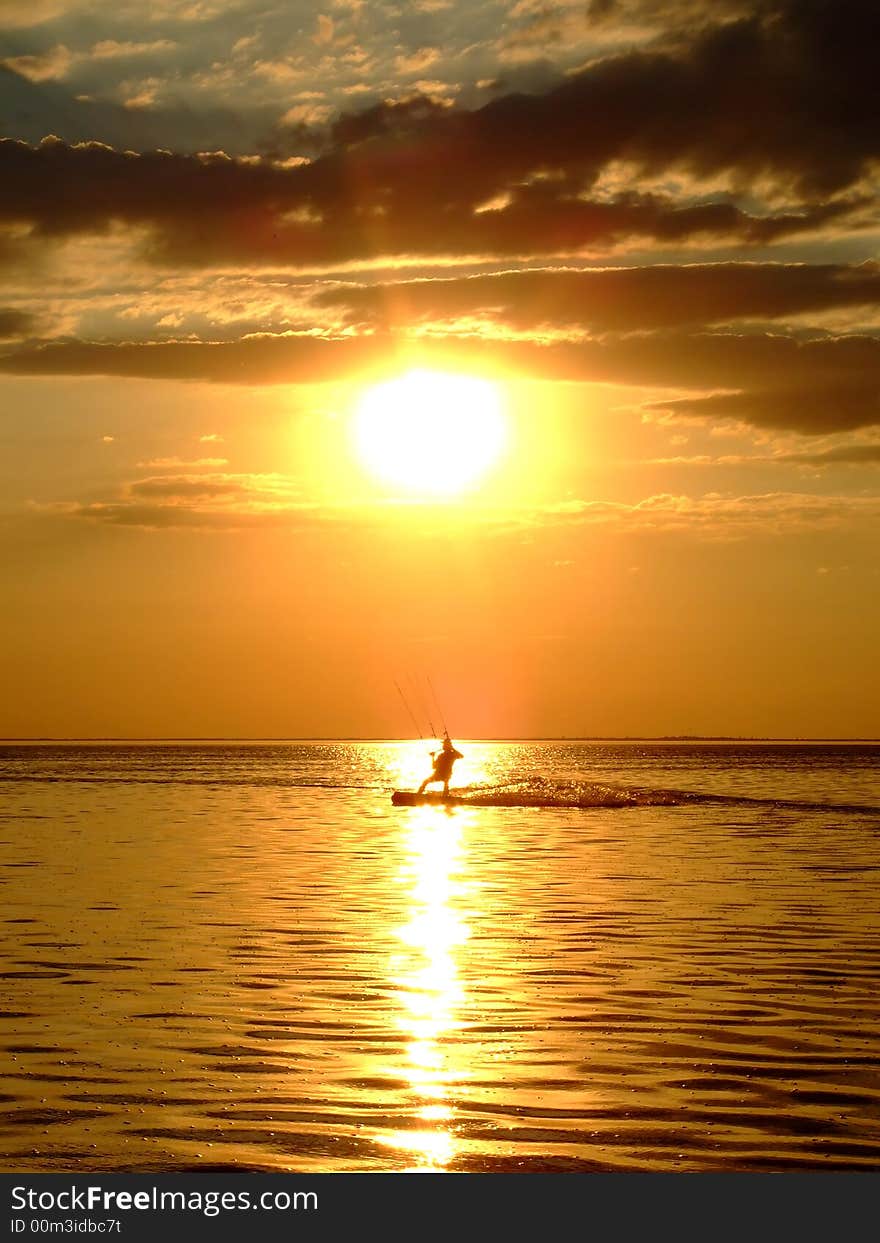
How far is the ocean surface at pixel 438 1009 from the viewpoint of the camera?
13.1m

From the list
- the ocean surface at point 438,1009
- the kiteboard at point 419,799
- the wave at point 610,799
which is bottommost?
the ocean surface at point 438,1009

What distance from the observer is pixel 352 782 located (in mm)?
97875

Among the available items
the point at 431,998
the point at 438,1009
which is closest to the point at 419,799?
the point at 431,998

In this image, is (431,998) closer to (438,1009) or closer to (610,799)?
(438,1009)

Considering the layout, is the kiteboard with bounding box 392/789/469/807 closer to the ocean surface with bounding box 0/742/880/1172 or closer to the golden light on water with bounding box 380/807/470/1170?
the ocean surface with bounding box 0/742/880/1172

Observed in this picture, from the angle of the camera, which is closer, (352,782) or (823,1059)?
(823,1059)

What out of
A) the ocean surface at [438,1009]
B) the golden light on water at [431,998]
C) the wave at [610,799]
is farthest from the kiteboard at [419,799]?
the golden light on water at [431,998]

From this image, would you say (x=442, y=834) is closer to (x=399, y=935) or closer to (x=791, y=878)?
(x=791, y=878)

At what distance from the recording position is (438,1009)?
18.6 metres

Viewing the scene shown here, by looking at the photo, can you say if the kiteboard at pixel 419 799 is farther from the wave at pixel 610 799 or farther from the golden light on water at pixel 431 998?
the golden light on water at pixel 431 998

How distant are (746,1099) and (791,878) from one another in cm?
1991

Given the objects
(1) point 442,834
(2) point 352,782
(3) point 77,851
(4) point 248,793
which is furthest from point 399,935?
(2) point 352,782

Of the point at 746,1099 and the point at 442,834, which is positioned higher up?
the point at 442,834

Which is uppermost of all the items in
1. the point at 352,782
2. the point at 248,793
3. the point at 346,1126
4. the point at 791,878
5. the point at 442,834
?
the point at 352,782
